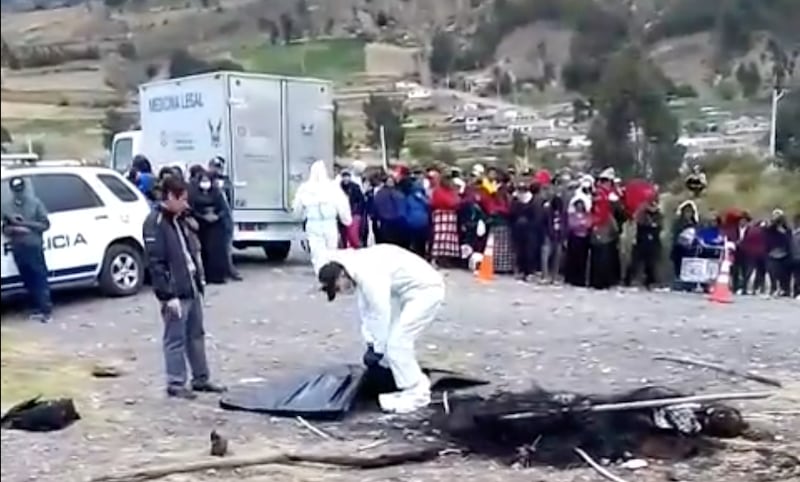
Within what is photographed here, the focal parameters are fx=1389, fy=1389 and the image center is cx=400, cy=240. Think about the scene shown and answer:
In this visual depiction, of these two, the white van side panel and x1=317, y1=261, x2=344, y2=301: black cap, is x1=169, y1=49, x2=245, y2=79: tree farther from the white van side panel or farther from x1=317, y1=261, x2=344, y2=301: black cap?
x1=317, y1=261, x2=344, y2=301: black cap

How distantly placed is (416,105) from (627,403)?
2135 millimetres

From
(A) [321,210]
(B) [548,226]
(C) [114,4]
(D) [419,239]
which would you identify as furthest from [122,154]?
(B) [548,226]

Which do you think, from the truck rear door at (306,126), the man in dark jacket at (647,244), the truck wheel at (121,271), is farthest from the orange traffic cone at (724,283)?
the truck wheel at (121,271)

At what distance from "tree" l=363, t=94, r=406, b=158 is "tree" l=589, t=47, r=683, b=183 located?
4.15 ft

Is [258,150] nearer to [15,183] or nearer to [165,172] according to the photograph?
[165,172]

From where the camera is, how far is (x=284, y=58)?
7555mm

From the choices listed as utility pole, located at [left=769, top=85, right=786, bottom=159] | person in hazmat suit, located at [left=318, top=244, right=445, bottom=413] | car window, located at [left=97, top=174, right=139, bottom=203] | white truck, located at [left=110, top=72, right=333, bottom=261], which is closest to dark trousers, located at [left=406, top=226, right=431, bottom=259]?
white truck, located at [left=110, top=72, right=333, bottom=261]

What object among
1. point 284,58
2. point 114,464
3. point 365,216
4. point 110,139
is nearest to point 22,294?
point 110,139

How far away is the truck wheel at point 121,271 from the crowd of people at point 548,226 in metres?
3.16

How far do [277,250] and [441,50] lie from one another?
247 cm

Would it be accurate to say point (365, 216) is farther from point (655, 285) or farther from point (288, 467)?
point (655, 285)

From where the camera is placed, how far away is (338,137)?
8.42m

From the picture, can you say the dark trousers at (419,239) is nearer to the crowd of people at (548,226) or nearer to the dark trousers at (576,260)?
the crowd of people at (548,226)

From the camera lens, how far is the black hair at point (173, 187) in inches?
332
